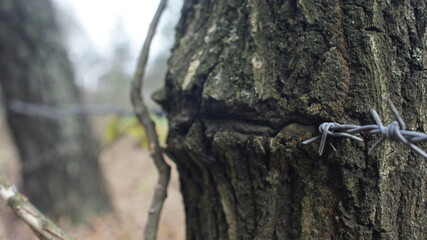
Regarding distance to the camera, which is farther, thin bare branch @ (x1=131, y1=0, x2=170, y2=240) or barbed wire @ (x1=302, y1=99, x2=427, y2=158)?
thin bare branch @ (x1=131, y1=0, x2=170, y2=240)

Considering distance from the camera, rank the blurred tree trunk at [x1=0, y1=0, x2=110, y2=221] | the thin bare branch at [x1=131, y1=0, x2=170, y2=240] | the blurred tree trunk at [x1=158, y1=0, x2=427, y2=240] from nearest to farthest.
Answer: the blurred tree trunk at [x1=158, y1=0, x2=427, y2=240] → the thin bare branch at [x1=131, y1=0, x2=170, y2=240] → the blurred tree trunk at [x1=0, y1=0, x2=110, y2=221]

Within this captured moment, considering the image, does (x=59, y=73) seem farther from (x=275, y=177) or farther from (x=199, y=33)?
(x=275, y=177)

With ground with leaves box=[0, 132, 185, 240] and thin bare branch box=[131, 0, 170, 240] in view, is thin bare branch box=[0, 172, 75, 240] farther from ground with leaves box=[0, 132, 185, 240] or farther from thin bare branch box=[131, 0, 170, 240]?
ground with leaves box=[0, 132, 185, 240]

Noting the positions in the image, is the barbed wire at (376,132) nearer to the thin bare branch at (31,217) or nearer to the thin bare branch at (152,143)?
the thin bare branch at (152,143)

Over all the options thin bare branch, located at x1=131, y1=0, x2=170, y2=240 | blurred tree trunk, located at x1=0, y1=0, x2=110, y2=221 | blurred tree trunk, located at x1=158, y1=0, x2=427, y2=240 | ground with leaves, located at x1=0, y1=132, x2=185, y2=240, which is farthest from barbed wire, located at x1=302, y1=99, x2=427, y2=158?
blurred tree trunk, located at x1=0, y1=0, x2=110, y2=221

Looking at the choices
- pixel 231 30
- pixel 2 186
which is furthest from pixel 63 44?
pixel 231 30
